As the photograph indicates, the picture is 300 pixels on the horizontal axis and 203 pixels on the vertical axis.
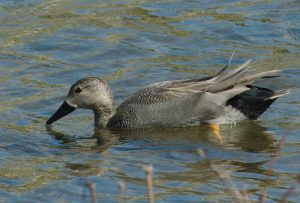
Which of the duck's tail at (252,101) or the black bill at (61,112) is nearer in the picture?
the duck's tail at (252,101)

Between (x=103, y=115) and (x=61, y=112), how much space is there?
462 mm

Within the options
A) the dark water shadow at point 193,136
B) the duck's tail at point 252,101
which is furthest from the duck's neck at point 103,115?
the duck's tail at point 252,101

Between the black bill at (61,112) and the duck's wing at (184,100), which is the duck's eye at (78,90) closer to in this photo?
the black bill at (61,112)

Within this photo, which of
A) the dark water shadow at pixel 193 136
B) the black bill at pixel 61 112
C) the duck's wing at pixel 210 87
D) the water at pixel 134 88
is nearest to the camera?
the water at pixel 134 88

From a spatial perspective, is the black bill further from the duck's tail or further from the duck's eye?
the duck's tail

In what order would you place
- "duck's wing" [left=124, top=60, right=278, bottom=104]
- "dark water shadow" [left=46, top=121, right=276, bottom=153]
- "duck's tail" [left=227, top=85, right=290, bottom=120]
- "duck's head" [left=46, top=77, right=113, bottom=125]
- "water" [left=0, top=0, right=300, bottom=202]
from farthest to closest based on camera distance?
1. "duck's head" [left=46, top=77, right=113, bottom=125]
2. "duck's tail" [left=227, top=85, right=290, bottom=120]
3. "duck's wing" [left=124, top=60, right=278, bottom=104]
4. "dark water shadow" [left=46, top=121, right=276, bottom=153]
5. "water" [left=0, top=0, right=300, bottom=202]

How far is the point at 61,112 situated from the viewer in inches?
398

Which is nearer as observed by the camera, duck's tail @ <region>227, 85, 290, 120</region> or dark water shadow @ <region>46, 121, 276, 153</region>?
dark water shadow @ <region>46, 121, 276, 153</region>

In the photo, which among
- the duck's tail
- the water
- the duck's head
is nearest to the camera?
the water

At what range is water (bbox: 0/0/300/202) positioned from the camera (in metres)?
7.94

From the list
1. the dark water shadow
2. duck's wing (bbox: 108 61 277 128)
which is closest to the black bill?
the dark water shadow

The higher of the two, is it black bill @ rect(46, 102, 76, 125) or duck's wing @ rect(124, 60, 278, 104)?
duck's wing @ rect(124, 60, 278, 104)

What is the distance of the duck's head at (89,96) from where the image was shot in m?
10.2

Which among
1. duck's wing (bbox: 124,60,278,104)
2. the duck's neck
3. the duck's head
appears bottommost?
the duck's neck
